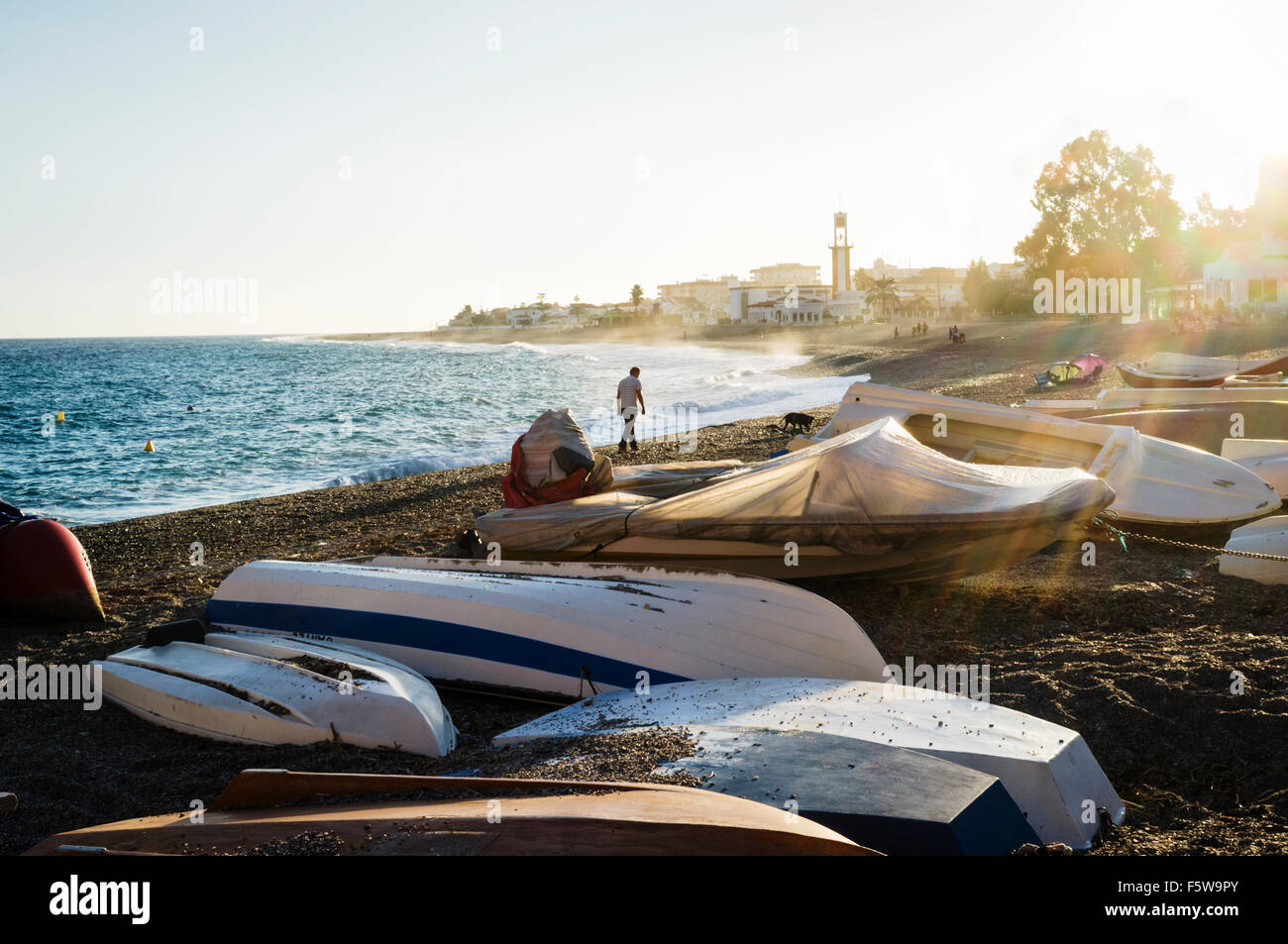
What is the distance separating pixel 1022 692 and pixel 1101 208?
57.4m

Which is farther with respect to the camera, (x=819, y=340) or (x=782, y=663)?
(x=819, y=340)

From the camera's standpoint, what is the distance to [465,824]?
2525 millimetres

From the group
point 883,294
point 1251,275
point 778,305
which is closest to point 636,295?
point 778,305

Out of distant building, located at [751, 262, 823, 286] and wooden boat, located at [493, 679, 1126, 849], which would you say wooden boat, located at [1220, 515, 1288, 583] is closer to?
wooden boat, located at [493, 679, 1126, 849]

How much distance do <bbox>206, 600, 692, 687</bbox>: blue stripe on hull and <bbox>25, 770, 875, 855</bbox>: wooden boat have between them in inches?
89.9

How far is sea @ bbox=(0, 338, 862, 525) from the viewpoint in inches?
796

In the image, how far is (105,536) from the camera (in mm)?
12289

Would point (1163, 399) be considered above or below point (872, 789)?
above

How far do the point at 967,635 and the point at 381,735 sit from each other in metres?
3.62

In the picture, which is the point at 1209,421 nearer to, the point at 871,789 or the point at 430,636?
the point at 430,636

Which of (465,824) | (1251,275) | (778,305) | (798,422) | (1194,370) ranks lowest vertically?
(465,824)
